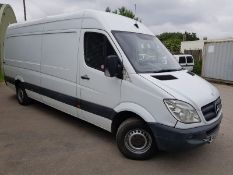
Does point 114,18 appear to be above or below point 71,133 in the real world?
above

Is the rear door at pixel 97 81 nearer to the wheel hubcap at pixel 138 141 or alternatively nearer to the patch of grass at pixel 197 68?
the wheel hubcap at pixel 138 141

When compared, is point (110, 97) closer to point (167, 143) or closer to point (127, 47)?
point (127, 47)

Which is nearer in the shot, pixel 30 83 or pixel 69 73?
pixel 69 73

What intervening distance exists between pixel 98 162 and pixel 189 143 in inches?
60.7

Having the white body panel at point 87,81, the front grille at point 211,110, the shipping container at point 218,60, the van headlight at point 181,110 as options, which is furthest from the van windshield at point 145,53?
the shipping container at point 218,60

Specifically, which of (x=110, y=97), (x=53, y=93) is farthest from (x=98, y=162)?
(x=53, y=93)

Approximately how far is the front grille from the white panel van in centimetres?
1

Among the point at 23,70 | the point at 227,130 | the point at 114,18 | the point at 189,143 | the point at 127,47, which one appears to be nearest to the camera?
the point at 189,143

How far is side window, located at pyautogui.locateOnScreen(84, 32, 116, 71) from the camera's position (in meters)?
5.39

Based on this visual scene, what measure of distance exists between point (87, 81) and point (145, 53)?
1279 mm

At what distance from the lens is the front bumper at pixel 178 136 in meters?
4.41

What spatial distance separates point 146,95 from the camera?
15.4ft

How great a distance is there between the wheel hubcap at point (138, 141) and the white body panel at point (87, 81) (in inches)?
15.0

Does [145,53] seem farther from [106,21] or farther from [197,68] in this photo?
[197,68]
